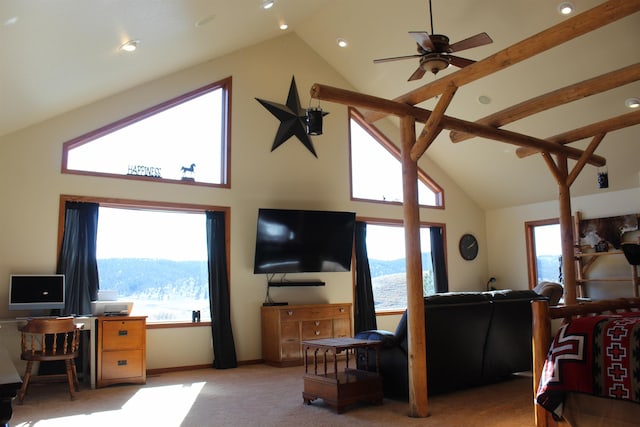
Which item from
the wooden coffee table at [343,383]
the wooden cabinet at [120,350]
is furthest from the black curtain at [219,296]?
the wooden coffee table at [343,383]

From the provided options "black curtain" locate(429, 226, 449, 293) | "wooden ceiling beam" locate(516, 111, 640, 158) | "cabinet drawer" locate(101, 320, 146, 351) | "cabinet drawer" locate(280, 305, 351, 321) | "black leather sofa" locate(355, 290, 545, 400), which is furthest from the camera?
"black curtain" locate(429, 226, 449, 293)

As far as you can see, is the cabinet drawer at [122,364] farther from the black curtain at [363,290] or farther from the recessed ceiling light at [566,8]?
the recessed ceiling light at [566,8]

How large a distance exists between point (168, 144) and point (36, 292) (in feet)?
8.05

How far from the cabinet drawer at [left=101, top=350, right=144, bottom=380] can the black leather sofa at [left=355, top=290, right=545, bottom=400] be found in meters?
2.42

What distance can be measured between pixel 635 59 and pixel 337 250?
4443mm

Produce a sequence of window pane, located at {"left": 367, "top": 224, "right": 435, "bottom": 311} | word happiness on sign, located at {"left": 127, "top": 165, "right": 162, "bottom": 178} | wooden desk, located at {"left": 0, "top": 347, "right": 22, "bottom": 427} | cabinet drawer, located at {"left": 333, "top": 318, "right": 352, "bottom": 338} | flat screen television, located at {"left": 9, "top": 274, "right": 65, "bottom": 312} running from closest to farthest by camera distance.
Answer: wooden desk, located at {"left": 0, "top": 347, "right": 22, "bottom": 427}, flat screen television, located at {"left": 9, "top": 274, "right": 65, "bottom": 312}, word happiness on sign, located at {"left": 127, "top": 165, "right": 162, "bottom": 178}, cabinet drawer, located at {"left": 333, "top": 318, "right": 352, "bottom": 338}, window pane, located at {"left": 367, "top": 224, "right": 435, "bottom": 311}

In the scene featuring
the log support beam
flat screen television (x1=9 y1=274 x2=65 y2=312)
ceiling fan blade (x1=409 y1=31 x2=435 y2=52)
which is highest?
ceiling fan blade (x1=409 y1=31 x2=435 y2=52)

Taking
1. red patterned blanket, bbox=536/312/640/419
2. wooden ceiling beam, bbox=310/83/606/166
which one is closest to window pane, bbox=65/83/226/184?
wooden ceiling beam, bbox=310/83/606/166

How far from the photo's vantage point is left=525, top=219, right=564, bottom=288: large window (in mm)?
8938

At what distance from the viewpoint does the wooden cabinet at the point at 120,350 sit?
5.47 metres

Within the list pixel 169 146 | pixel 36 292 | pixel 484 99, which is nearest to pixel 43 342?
pixel 36 292

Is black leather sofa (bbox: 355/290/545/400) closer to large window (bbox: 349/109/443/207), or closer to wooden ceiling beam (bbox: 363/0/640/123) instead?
wooden ceiling beam (bbox: 363/0/640/123)

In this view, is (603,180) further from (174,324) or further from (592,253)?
(174,324)

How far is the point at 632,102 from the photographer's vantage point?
21.7ft
